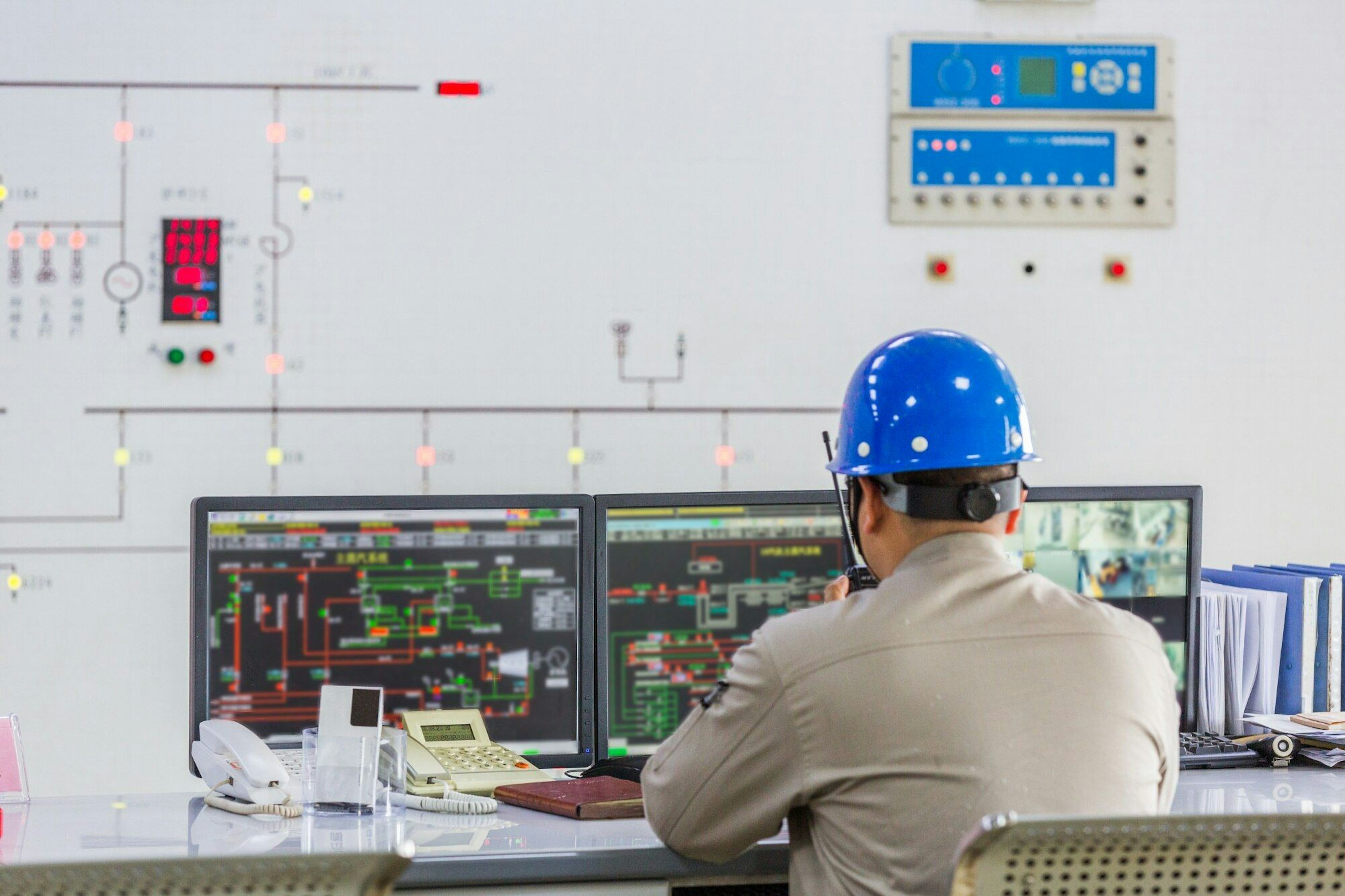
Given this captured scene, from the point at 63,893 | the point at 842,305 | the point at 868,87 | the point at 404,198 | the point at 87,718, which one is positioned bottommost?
the point at 87,718

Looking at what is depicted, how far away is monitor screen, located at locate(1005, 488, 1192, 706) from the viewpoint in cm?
196

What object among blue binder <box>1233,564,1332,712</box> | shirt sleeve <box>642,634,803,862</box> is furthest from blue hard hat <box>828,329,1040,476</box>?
blue binder <box>1233,564,1332,712</box>

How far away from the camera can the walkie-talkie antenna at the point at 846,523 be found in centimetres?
158

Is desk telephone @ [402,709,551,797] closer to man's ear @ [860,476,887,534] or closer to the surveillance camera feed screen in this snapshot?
man's ear @ [860,476,887,534]

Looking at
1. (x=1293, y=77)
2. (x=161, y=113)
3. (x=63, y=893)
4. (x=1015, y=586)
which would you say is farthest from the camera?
(x=1293, y=77)

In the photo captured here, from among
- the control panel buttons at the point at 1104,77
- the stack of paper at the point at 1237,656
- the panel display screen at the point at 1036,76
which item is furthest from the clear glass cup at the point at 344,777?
the control panel buttons at the point at 1104,77

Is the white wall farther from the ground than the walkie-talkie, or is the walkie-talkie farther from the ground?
the white wall

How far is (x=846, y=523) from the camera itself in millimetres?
1707

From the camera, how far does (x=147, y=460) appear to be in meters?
2.67

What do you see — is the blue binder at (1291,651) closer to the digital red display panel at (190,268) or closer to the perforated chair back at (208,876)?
the perforated chair back at (208,876)

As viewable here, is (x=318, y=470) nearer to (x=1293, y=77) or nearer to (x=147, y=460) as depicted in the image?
(x=147, y=460)

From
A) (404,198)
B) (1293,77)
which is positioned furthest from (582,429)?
(1293,77)

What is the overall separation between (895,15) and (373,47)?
109 cm

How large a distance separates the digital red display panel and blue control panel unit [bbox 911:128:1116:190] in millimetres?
1466
